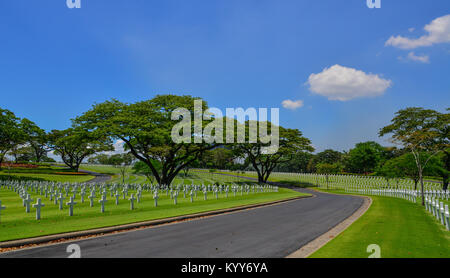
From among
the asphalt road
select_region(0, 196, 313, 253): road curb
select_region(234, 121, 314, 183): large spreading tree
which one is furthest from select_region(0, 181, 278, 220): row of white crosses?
select_region(234, 121, 314, 183): large spreading tree

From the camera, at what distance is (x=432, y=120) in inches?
1871

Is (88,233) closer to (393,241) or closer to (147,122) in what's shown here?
(393,241)

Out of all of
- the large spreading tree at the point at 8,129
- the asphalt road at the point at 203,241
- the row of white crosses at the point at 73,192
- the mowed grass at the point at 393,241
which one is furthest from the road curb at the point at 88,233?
the large spreading tree at the point at 8,129

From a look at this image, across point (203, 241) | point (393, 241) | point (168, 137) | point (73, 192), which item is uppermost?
point (168, 137)

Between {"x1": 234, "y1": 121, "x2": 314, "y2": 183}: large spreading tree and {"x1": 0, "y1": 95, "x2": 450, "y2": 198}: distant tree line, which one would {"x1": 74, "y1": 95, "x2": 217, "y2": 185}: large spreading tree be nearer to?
{"x1": 0, "y1": 95, "x2": 450, "y2": 198}: distant tree line

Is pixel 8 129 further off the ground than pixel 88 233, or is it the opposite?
pixel 8 129

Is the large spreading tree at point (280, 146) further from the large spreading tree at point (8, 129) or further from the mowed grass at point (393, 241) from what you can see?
the mowed grass at point (393, 241)

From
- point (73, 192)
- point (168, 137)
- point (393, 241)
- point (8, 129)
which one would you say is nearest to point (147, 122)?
point (168, 137)
